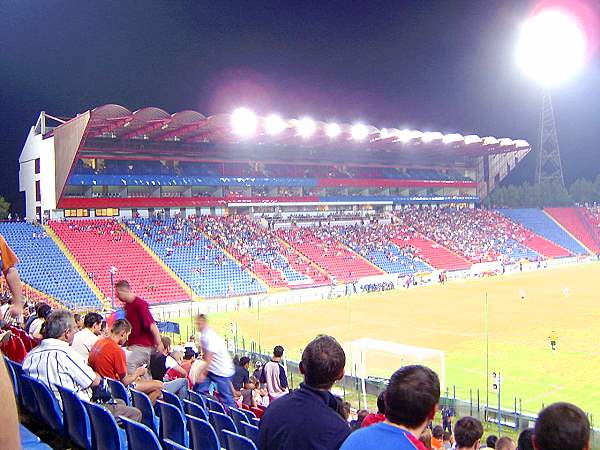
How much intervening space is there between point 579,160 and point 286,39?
5940cm

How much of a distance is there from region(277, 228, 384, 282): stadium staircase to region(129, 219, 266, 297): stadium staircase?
7.79m

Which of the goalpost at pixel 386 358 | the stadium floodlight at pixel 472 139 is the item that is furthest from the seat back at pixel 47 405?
the stadium floodlight at pixel 472 139

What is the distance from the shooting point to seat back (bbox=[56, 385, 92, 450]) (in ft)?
18.2

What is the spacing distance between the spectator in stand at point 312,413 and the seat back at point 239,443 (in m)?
1.34

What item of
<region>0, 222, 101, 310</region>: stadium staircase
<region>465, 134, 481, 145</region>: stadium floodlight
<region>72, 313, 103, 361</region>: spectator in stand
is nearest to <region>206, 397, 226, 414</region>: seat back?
<region>72, 313, 103, 361</region>: spectator in stand

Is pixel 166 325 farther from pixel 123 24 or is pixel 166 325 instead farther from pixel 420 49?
Answer: pixel 420 49

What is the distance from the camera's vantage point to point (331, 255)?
172 feet

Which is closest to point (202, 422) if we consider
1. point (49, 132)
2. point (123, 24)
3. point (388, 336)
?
point (388, 336)

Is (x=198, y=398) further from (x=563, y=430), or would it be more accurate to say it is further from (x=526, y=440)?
(x=563, y=430)

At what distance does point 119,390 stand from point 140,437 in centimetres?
229

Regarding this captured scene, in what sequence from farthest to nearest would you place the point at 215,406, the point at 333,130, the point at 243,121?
the point at 333,130 → the point at 243,121 → the point at 215,406

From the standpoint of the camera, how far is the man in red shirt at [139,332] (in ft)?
27.0

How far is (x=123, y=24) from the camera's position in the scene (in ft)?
164

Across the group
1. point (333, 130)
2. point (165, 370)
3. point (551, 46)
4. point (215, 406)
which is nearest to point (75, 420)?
point (215, 406)
